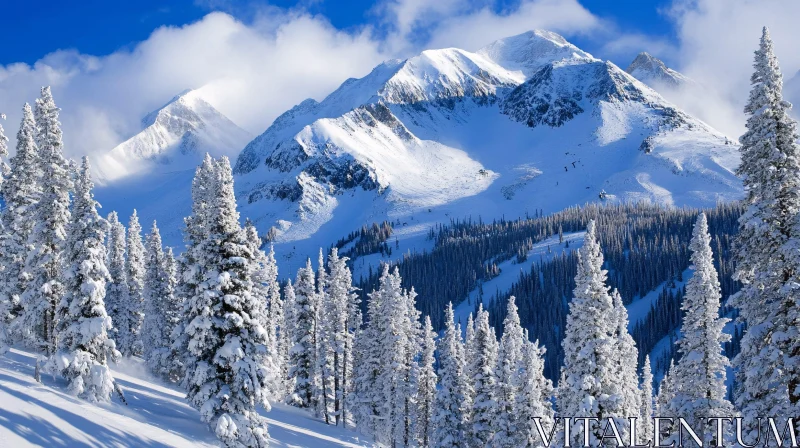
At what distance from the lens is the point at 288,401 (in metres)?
63.4

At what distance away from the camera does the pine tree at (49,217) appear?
35750mm

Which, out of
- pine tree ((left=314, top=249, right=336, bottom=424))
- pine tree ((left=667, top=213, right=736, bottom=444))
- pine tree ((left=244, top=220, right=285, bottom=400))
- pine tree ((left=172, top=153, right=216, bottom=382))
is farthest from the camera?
pine tree ((left=314, top=249, right=336, bottom=424))

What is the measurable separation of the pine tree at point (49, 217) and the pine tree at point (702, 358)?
113 feet

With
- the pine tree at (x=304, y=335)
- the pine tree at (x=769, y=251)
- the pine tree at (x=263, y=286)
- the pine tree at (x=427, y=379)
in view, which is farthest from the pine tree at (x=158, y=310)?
the pine tree at (x=769, y=251)

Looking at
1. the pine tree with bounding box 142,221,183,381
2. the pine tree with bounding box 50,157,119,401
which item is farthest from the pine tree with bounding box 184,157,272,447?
the pine tree with bounding box 142,221,183,381

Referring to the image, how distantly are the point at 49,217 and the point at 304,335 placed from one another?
2663 cm

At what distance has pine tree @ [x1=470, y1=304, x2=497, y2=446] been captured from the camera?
47.2 meters

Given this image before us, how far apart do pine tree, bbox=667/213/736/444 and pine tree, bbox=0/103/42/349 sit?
128 ft

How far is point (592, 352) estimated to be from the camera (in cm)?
2880

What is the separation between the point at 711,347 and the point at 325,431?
101 ft

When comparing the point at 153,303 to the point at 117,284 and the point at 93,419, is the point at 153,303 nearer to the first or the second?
the point at 117,284

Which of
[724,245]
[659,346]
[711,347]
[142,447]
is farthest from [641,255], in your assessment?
[142,447]

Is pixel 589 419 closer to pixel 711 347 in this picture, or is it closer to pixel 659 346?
pixel 711 347

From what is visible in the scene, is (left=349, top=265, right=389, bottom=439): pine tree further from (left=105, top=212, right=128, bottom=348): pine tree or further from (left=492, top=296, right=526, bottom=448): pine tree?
(left=105, top=212, right=128, bottom=348): pine tree
